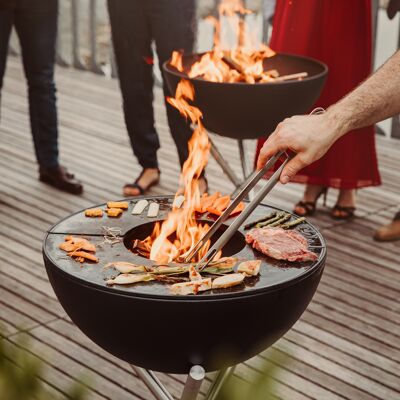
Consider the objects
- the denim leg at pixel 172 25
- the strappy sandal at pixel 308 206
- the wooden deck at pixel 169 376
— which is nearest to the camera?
the wooden deck at pixel 169 376

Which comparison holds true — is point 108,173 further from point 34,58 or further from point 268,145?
point 268,145

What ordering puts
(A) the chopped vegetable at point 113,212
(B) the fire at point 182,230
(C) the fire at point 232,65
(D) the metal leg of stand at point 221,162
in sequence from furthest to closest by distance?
(D) the metal leg of stand at point 221,162, (C) the fire at point 232,65, (A) the chopped vegetable at point 113,212, (B) the fire at point 182,230

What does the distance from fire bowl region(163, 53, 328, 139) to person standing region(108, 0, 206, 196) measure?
2.44ft

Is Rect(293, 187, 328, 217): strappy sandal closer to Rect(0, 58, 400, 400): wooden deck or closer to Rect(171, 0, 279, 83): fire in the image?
Rect(0, 58, 400, 400): wooden deck

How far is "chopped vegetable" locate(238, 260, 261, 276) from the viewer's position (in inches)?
61.9

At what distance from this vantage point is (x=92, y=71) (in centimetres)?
713

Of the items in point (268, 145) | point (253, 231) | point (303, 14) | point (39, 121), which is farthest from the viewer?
point (39, 121)

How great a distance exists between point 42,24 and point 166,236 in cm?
238

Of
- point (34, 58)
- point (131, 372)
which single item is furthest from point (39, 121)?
point (131, 372)

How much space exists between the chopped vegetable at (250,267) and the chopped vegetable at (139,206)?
17.3 inches

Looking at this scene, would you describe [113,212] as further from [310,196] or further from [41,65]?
[41,65]

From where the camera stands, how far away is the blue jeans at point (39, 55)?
3805 millimetres

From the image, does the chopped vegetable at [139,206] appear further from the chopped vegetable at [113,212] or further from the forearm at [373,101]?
the forearm at [373,101]

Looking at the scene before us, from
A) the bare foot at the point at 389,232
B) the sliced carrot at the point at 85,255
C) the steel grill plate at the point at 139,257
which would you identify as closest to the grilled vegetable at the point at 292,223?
the steel grill plate at the point at 139,257
